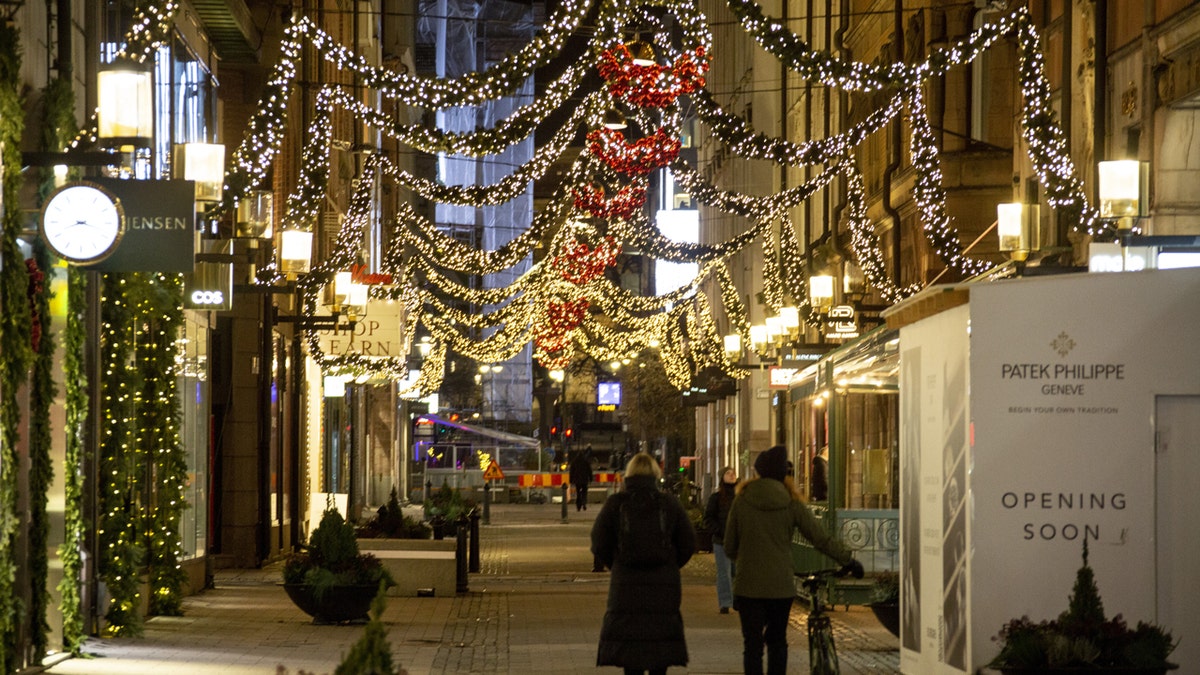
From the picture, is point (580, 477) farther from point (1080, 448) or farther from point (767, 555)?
point (1080, 448)

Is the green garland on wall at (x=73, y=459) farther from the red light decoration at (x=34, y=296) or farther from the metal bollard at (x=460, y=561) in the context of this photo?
the metal bollard at (x=460, y=561)

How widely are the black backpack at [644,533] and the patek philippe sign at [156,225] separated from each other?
4.67m

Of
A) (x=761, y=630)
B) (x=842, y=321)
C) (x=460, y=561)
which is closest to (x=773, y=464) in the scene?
(x=761, y=630)

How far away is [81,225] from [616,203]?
100 feet

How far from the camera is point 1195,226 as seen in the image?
20188mm

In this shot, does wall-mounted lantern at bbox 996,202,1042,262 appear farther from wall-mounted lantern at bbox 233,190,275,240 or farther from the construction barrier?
the construction barrier

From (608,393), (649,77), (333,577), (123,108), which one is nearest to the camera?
(123,108)

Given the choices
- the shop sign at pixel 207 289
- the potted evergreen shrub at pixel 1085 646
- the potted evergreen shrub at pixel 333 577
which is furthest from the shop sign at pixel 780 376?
the potted evergreen shrub at pixel 1085 646

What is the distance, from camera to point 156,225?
612 inches

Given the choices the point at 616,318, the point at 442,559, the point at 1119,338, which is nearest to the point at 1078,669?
the point at 1119,338

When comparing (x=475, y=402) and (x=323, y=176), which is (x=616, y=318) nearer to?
(x=323, y=176)

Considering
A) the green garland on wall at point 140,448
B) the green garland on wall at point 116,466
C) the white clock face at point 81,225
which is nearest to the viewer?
the white clock face at point 81,225

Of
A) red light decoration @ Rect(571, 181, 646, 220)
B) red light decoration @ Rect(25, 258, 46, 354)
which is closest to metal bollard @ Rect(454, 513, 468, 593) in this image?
red light decoration @ Rect(25, 258, 46, 354)

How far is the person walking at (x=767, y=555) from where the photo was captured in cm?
1350
